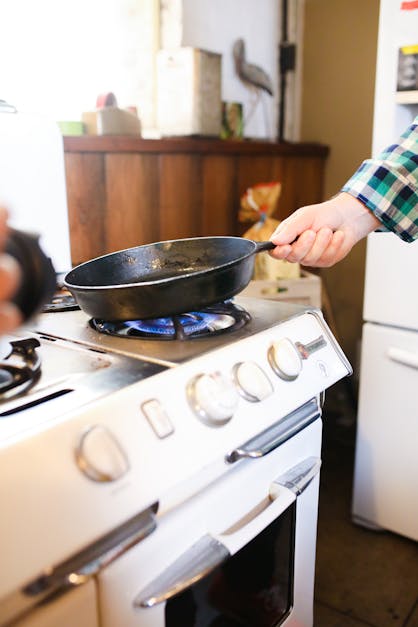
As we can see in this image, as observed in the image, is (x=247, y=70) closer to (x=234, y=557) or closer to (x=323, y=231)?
(x=323, y=231)

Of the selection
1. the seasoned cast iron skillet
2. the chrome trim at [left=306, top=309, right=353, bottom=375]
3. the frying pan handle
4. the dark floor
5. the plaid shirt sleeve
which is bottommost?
the dark floor

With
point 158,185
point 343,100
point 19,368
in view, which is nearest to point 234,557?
point 19,368

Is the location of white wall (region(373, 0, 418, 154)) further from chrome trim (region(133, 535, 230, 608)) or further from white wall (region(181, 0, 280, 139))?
chrome trim (region(133, 535, 230, 608))

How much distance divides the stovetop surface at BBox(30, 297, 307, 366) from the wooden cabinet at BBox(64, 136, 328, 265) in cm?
62

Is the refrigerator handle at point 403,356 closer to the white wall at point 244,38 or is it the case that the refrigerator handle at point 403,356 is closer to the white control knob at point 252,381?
the white control knob at point 252,381

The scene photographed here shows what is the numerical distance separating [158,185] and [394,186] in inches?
30.0

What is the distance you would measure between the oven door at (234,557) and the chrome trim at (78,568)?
0.06 ft

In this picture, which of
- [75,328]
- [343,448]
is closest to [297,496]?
[75,328]

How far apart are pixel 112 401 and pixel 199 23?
153 centimetres

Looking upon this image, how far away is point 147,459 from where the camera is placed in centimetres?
53

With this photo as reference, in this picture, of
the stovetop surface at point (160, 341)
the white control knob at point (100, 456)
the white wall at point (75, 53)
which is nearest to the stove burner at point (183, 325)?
the stovetop surface at point (160, 341)

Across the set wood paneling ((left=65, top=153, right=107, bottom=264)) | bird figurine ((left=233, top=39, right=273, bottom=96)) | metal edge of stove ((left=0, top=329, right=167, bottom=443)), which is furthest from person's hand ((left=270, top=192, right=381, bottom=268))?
bird figurine ((left=233, top=39, right=273, bottom=96))

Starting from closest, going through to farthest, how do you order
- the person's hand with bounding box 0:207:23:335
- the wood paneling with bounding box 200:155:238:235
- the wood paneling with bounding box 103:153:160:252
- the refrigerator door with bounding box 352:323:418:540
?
the person's hand with bounding box 0:207:23:335
the refrigerator door with bounding box 352:323:418:540
the wood paneling with bounding box 103:153:160:252
the wood paneling with bounding box 200:155:238:235

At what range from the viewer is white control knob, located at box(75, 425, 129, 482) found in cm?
49
